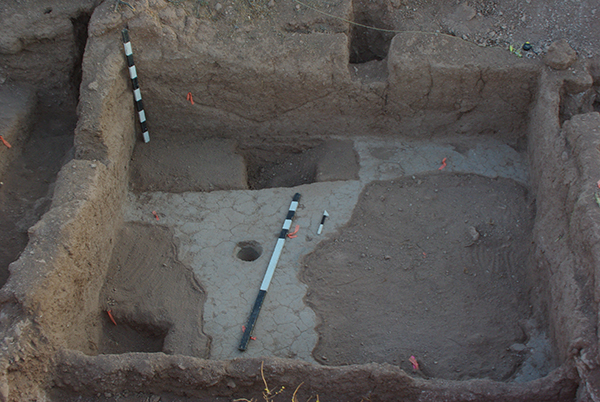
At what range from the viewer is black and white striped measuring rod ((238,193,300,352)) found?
15.8ft

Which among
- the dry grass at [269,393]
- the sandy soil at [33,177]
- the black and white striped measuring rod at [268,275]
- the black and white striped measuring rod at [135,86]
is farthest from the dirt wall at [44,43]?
the dry grass at [269,393]

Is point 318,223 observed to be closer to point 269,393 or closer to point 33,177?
point 269,393

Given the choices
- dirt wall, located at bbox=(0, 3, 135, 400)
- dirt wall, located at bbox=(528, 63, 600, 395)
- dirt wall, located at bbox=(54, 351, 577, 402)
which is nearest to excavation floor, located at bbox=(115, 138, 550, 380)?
dirt wall, located at bbox=(528, 63, 600, 395)

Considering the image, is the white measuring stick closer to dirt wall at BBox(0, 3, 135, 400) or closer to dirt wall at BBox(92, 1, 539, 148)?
dirt wall at BBox(92, 1, 539, 148)

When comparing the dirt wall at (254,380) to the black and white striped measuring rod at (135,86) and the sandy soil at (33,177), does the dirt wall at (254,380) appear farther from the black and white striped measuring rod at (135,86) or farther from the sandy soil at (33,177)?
the black and white striped measuring rod at (135,86)

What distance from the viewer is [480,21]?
637 cm

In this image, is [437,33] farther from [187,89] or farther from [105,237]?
[105,237]

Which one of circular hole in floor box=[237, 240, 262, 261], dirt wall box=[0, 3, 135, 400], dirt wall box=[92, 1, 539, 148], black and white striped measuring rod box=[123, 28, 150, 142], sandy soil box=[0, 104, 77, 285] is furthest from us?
dirt wall box=[92, 1, 539, 148]

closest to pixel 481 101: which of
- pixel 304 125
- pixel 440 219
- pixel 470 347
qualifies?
pixel 440 219

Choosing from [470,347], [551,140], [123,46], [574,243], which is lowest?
[470,347]

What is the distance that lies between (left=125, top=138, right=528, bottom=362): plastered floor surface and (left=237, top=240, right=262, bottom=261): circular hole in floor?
50mm

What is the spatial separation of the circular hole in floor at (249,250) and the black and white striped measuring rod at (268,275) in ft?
0.71

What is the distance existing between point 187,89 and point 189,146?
2.21 ft

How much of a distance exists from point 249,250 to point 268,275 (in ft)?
1.68
